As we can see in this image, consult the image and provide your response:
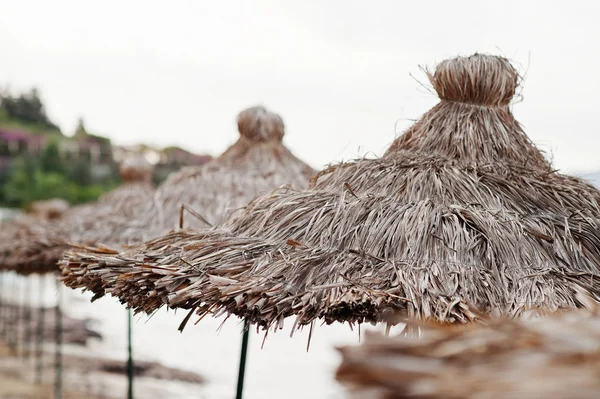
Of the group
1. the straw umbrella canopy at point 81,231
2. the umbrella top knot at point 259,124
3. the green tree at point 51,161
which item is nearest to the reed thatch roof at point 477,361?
the umbrella top knot at point 259,124

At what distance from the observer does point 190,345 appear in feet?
44.4

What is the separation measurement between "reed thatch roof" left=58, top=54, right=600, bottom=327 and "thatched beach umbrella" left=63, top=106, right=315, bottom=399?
7.38 ft

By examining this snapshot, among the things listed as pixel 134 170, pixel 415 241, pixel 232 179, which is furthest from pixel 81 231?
pixel 415 241

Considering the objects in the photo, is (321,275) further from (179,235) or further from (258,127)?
(258,127)

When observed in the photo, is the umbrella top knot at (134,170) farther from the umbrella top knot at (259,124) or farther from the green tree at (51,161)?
the green tree at (51,161)

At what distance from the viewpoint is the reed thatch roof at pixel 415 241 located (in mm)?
2357

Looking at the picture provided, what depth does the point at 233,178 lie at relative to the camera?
567 cm

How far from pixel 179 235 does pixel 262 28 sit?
11751 millimetres

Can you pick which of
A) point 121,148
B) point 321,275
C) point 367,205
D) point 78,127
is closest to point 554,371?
point 321,275

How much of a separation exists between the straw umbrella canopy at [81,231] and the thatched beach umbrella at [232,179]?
0.36 m

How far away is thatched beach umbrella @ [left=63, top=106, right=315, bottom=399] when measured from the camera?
550cm

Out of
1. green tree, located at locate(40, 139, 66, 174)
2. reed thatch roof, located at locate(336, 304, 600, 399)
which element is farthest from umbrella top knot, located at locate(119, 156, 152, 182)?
green tree, located at locate(40, 139, 66, 174)

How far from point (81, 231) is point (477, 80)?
15.5 feet

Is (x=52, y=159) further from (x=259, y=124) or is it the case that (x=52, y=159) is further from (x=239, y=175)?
(x=239, y=175)
